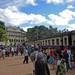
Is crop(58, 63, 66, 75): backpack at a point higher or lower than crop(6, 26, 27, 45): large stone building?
lower

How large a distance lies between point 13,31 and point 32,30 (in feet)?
35.6

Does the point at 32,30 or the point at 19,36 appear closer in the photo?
the point at 32,30

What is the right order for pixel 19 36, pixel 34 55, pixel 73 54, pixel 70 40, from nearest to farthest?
pixel 34 55 < pixel 73 54 < pixel 70 40 < pixel 19 36

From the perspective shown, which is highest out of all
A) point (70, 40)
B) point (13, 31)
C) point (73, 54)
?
point (13, 31)

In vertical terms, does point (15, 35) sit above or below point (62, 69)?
above

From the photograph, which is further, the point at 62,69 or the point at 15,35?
the point at 15,35

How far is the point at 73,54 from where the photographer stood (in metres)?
8.88

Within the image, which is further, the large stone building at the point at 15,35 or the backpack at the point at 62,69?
the large stone building at the point at 15,35

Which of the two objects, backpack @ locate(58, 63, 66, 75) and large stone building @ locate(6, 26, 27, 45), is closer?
backpack @ locate(58, 63, 66, 75)

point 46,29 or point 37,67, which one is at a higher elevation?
point 46,29

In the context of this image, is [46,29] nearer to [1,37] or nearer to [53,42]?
[1,37]

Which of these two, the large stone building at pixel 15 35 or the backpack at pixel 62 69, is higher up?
the large stone building at pixel 15 35

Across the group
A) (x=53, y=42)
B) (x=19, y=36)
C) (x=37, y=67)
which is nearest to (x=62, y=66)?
(x=37, y=67)

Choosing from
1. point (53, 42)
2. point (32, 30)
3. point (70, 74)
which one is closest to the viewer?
point (70, 74)
